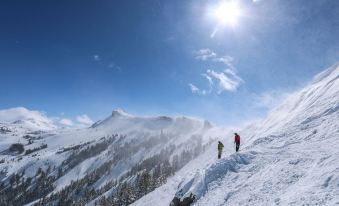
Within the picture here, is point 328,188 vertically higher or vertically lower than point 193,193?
higher

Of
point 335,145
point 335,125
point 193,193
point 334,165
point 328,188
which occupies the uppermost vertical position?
point 335,125

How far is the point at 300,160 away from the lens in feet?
92.8

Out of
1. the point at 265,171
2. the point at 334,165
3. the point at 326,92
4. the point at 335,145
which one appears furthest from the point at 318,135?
the point at 326,92

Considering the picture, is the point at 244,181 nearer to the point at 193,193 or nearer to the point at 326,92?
the point at 193,193

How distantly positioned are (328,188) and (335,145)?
32.1 ft

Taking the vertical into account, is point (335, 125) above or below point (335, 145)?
above

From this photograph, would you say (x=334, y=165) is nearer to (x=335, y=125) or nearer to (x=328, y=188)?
(x=328, y=188)

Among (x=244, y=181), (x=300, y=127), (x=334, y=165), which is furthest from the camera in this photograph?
(x=300, y=127)

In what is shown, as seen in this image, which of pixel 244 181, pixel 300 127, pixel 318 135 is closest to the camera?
pixel 244 181

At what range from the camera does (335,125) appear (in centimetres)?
3425

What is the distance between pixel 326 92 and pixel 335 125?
2085 centimetres

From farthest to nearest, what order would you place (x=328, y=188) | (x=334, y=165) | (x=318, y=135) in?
(x=318, y=135)
(x=334, y=165)
(x=328, y=188)

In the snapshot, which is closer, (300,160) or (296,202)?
(296,202)

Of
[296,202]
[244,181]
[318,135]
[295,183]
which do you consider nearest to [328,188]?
[296,202]
